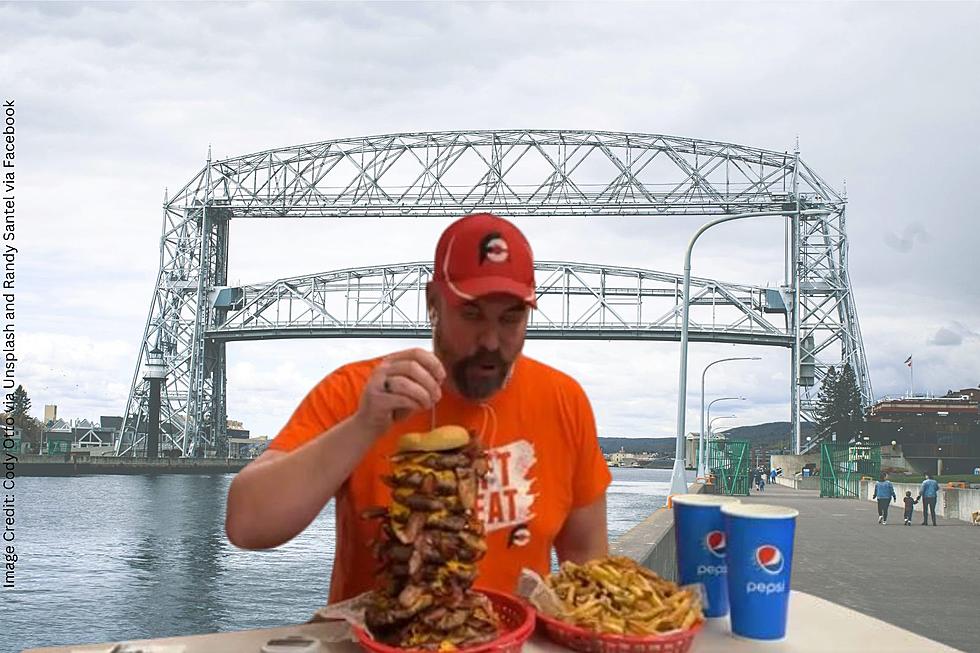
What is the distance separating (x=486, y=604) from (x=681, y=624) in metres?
0.44

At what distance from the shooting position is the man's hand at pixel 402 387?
5.49 ft

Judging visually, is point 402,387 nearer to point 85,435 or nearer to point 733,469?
point 733,469

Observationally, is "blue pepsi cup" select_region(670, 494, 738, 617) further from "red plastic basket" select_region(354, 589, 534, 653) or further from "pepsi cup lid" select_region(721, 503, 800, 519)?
"red plastic basket" select_region(354, 589, 534, 653)

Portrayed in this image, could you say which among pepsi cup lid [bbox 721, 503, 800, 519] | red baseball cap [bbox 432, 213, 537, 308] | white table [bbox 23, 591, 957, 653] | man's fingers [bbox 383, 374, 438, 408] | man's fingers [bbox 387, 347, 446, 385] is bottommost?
white table [bbox 23, 591, 957, 653]

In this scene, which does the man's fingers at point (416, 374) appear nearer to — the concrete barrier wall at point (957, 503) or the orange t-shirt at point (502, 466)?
the orange t-shirt at point (502, 466)

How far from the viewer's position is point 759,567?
198 centimetres

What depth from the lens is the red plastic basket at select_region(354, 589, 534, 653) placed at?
1.64m

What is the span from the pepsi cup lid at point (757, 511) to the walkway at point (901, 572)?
659cm

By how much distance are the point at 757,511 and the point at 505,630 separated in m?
0.68

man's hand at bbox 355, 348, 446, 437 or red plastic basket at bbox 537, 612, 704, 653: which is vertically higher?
man's hand at bbox 355, 348, 446, 437

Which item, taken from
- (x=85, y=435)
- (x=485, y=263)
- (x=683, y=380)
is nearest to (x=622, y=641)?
(x=485, y=263)

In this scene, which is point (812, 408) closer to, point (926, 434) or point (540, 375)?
point (926, 434)

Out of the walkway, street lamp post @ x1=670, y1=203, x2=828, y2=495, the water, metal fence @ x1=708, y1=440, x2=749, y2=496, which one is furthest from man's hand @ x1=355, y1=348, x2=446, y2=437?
metal fence @ x1=708, y1=440, x2=749, y2=496

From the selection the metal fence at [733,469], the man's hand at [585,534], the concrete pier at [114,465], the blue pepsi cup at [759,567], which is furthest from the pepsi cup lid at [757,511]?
the concrete pier at [114,465]
